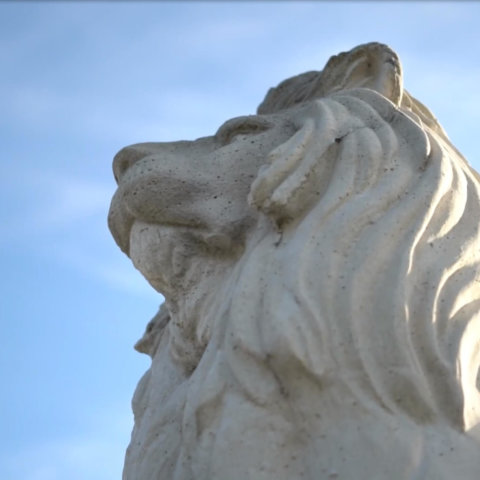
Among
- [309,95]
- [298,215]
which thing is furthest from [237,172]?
[309,95]

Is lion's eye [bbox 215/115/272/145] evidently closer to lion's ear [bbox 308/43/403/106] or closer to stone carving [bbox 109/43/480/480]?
stone carving [bbox 109/43/480/480]

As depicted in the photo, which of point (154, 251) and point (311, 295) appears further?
point (154, 251)

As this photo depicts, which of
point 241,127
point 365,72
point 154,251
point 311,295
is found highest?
point 365,72

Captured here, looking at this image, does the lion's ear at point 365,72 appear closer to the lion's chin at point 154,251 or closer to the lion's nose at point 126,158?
the lion's nose at point 126,158

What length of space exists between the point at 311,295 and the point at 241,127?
0.85m

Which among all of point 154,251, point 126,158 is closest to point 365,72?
point 126,158

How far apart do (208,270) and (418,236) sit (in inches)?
25.3

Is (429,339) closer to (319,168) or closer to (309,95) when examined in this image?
(319,168)

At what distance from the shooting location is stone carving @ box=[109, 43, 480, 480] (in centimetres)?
269

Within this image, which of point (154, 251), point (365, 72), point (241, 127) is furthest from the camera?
point (365, 72)

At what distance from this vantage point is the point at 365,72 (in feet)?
12.1

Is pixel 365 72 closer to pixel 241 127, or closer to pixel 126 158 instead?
pixel 241 127

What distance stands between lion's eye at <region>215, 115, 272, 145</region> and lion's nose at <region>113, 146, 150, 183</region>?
0.25 metres

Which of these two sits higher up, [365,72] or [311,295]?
[365,72]
